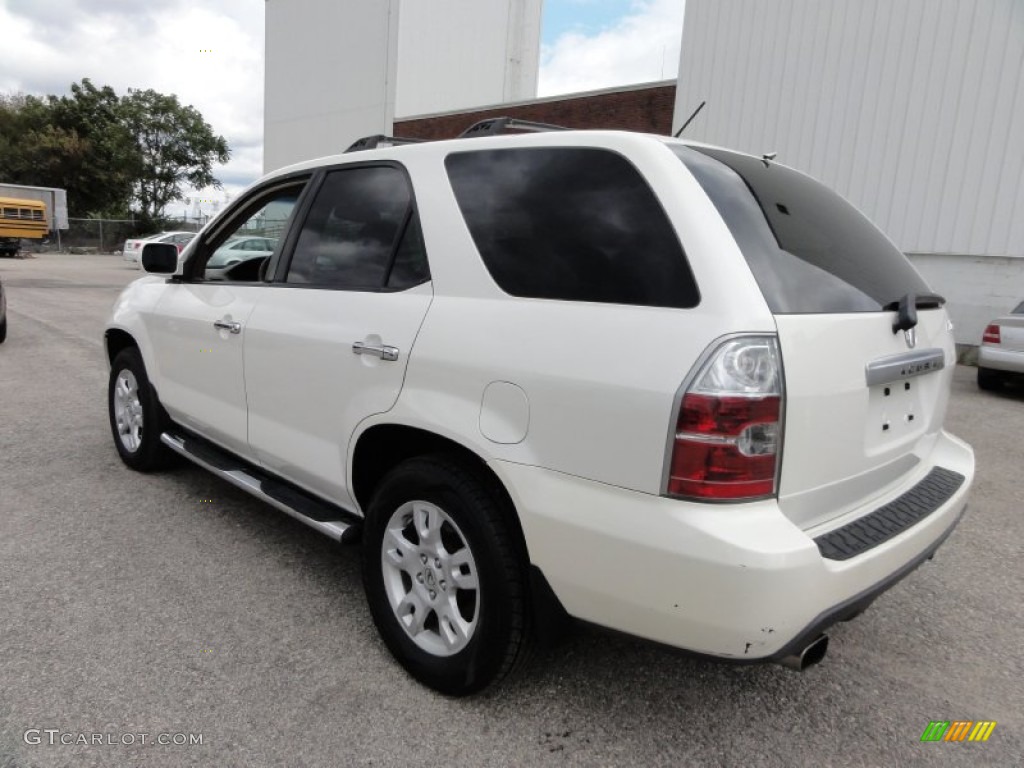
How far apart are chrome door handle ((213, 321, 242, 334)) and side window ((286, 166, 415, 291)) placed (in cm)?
34

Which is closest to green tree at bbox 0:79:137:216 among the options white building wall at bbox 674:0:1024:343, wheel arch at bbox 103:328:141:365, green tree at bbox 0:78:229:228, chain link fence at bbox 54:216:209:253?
green tree at bbox 0:78:229:228

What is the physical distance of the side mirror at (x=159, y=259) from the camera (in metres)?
3.82

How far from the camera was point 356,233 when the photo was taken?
9.18ft

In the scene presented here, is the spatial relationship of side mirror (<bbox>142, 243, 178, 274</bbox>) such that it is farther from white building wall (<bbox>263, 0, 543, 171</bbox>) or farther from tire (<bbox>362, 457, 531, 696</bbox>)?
white building wall (<bbox>263, 0, 543, 171</bbox>)

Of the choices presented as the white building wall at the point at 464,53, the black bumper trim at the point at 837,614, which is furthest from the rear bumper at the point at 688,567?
the white building wall at the point at 464,53

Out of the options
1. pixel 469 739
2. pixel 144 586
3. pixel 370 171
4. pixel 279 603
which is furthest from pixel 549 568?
pixel 144 586

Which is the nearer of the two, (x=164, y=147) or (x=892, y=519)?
(x=892, y=519)

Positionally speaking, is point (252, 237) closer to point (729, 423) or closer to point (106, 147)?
point (729, 423)

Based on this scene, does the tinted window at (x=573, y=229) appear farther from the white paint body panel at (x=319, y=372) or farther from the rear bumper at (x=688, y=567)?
the rear bumper at (x=688, y=567)

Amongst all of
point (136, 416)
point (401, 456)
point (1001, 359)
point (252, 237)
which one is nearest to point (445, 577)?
point (401, 456)

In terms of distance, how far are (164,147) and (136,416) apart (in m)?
48.7

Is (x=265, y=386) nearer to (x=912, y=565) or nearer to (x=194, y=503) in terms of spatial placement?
(x=194, y=503)

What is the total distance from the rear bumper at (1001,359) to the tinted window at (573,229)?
861 cm

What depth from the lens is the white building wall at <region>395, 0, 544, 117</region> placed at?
25469mm
